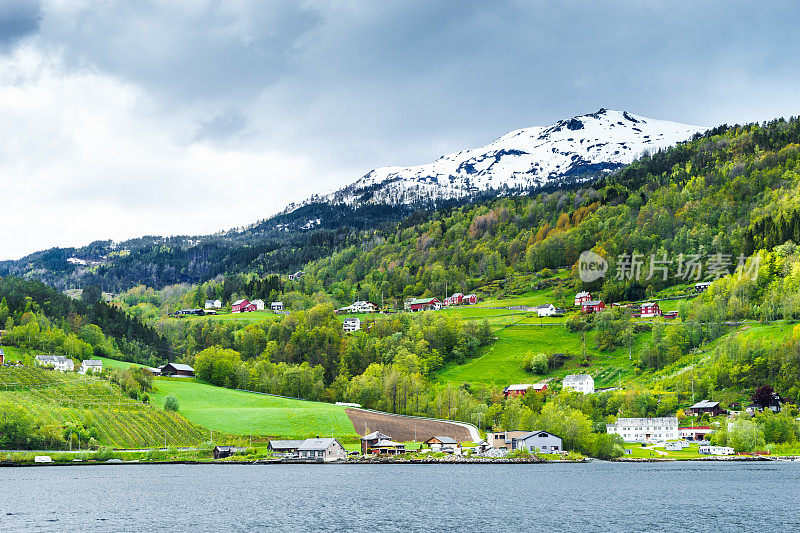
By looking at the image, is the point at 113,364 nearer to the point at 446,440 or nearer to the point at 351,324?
the point at 351,324

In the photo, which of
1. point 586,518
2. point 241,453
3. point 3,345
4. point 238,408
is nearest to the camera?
point 586,518

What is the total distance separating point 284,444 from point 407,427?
20.4m

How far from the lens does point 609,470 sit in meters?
85.7

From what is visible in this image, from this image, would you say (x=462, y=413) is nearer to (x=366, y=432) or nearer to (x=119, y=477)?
(x=366, y=432)

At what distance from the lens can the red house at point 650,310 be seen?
490 feet

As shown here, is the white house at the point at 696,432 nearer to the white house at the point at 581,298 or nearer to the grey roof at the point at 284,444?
the grey roof at the point at 284,444

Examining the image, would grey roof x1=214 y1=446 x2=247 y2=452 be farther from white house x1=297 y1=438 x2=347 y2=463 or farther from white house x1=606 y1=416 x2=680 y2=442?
white house x1=606 y1=416 x2=680 y2=442

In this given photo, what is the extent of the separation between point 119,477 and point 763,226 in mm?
134338

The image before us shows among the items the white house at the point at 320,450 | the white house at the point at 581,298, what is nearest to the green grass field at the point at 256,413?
the white house at the point at 320,450

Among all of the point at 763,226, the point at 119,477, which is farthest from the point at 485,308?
the point at 119,477

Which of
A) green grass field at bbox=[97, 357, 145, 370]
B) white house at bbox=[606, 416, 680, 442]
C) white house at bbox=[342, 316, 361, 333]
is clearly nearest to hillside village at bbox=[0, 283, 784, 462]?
white house at bbox=[606, 416, 680, 442]

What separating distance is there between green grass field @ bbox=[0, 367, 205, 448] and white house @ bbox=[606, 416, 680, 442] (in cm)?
5646

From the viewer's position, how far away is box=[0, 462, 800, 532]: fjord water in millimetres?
48188

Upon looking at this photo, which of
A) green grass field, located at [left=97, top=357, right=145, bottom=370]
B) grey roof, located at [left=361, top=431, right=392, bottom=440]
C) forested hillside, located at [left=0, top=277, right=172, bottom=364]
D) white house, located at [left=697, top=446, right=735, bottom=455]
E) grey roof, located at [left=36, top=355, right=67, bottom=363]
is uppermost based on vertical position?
forested hillside, located at [left=0, top=277, right=172, bottom=364]
